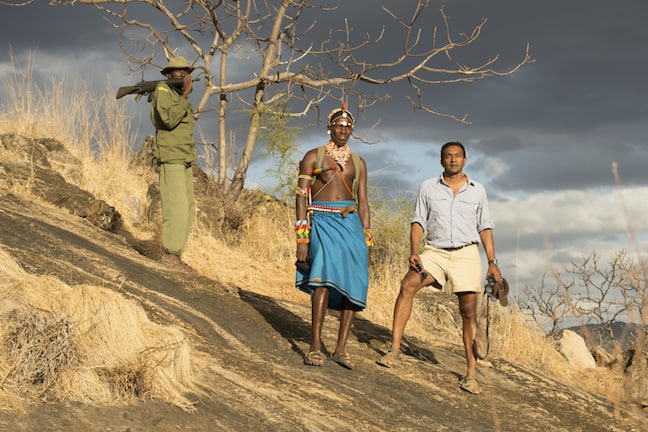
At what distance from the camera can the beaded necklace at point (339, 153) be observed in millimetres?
6496

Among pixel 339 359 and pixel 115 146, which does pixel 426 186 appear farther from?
pixel 115 146

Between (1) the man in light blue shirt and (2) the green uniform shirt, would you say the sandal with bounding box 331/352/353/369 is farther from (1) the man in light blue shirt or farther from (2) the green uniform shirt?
(2) the green uniform shirt

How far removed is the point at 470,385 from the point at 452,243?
115 cm

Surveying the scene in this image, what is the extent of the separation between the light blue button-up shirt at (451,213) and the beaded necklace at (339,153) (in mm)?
642

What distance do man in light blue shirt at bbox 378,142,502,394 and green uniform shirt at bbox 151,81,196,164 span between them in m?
2.97

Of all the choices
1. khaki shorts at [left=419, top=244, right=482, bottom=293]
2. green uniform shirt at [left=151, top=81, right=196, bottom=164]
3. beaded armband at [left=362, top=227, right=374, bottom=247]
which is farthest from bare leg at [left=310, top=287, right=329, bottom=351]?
green uniform shirt at [left=151, top=81, right=196, bottom=164]

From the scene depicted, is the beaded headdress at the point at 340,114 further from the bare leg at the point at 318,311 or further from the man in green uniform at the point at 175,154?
the man in green uniform at the point at 175,154

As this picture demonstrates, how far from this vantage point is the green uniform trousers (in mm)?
8516

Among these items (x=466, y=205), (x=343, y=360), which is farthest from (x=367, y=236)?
(x=343, y=360)

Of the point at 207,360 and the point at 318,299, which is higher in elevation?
the point at 318,299

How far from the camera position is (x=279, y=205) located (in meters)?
15.0

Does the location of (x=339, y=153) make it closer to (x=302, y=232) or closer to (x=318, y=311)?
(x=302, y=232)

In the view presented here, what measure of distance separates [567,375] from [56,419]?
8.31 metres

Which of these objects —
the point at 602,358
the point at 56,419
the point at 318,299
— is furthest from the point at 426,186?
the point at 602,358
